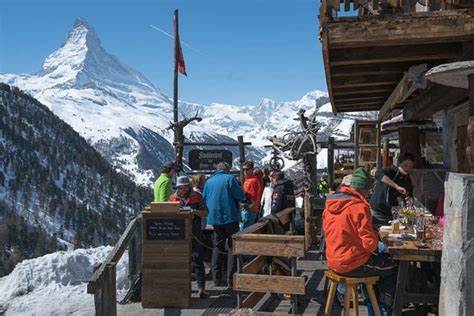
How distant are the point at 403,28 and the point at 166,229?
3.65m

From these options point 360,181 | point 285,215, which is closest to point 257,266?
point 285,215

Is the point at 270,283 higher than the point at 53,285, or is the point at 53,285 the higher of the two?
the point at 270,283

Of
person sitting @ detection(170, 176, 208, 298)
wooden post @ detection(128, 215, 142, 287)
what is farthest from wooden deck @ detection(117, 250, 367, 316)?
wooden post @ detection(128, 215, 142, 287)

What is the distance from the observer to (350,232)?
474 cm

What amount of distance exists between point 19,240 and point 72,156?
55161 millimetres

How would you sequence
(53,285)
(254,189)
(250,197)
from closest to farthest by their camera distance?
(53,285), (250,197), (254,189)

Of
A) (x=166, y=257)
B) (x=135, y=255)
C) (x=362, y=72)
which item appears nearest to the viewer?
(x=362, y=72)

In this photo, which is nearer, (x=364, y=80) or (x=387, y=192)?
(x=387, y=192)

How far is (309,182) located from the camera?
12.1 m

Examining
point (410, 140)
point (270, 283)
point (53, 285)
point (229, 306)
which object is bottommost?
point (53, 285)

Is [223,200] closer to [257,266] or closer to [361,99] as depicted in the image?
[257,266]

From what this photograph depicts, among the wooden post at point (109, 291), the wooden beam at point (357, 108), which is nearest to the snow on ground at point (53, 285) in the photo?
the wooden post at point (109, 291)

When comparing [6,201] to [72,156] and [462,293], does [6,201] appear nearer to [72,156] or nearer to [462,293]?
[72,156]

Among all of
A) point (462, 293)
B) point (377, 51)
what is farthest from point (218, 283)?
point (462, 293)
